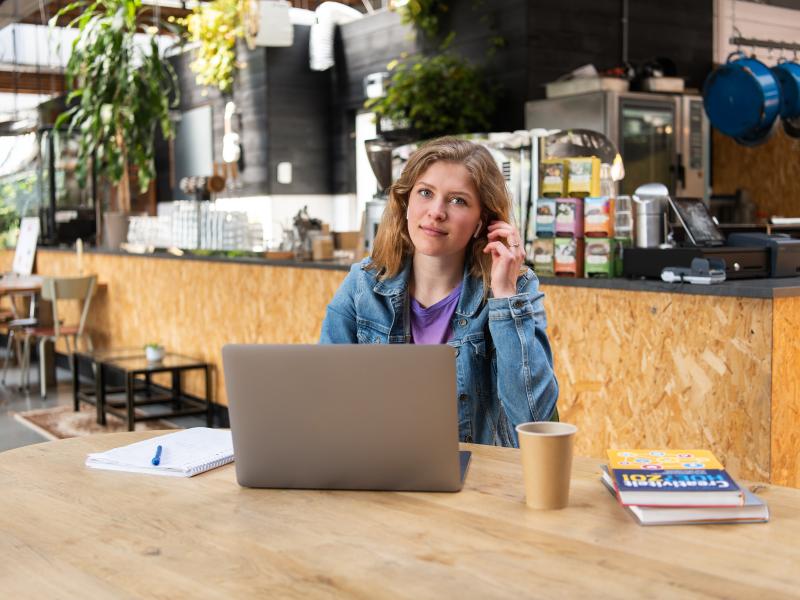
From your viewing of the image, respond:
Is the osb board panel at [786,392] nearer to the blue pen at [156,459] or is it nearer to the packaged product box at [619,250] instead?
the packaged product box at [619,250]

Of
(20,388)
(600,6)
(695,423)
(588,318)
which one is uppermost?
(600,6)

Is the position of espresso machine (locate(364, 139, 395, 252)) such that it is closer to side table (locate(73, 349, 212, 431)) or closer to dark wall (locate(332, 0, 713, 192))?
side table (locate(73, 349, 212, 431))

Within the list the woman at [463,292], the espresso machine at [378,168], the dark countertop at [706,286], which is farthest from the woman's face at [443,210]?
the espresso machine at [378,168]

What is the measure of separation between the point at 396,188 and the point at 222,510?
1.04 meters

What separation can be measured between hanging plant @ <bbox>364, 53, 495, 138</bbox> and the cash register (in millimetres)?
3610

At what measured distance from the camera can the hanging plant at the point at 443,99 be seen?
708cm

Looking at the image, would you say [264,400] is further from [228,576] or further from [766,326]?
[766,326]

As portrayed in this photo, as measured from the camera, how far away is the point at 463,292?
226cm

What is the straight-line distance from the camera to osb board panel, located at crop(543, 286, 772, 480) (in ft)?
10.1

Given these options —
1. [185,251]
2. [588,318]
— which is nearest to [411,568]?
[588,318]

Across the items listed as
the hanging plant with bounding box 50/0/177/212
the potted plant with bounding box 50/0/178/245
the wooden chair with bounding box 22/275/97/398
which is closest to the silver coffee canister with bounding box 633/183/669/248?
the wooden chair with bounding box 22/275/97/398

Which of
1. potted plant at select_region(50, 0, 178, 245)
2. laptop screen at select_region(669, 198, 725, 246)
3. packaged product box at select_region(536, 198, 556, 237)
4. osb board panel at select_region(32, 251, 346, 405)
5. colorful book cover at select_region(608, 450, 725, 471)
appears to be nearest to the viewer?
colorful book cover at select_region(608, 450, 725, 471)

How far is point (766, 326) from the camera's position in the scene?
300 cm

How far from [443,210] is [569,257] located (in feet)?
5.14
